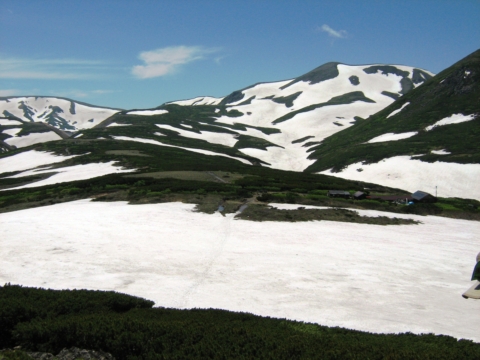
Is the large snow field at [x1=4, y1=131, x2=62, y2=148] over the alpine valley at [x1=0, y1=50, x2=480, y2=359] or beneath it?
over

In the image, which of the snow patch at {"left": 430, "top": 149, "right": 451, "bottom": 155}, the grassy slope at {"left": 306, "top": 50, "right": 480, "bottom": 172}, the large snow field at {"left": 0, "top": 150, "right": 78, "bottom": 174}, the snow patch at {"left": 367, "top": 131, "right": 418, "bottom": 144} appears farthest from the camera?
the snow patch at {"left": 367, "top": 131, "right": 418, "bottom": 144}

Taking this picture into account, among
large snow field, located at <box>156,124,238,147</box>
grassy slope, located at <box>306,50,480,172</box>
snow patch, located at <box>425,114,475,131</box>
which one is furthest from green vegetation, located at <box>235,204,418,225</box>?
large snow field, located at <box>156,124,238,147</box>

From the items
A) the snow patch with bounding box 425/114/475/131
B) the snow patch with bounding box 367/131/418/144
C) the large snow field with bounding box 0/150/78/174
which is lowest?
the large snow field with bounding box 0/150/78/174

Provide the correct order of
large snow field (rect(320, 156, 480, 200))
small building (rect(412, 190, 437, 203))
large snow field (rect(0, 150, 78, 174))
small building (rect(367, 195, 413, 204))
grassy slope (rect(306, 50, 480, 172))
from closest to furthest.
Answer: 1. small building (rect(412, 190, 437, 203))
2. small building (rect(367, 195, 413, 204))
3. large snow field (rect(320, 156, 480, 200))
4. large snow field (rect(0, 150, 78, 174))
5. grassy slope (rect(306, 50, 480, 172))

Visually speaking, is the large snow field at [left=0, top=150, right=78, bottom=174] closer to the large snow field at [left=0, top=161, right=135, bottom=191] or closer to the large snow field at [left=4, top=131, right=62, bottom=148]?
the large snow field at [left=0, top=161, right=135, bottom=191]

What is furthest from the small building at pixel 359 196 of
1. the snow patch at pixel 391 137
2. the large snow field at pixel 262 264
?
the snow patch at pixel 391 137

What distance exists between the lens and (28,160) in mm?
97188

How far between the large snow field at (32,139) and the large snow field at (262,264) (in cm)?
14815

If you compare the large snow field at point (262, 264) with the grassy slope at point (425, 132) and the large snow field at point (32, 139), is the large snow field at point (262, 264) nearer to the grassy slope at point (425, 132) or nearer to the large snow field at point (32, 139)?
the grassy slope at point (425, 132)

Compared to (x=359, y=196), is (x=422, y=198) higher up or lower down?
higher up

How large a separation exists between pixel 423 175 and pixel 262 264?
65830 mm

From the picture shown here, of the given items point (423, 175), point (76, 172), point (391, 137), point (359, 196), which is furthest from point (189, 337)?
point (391, 137)

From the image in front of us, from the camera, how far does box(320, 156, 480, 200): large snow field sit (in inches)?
2854

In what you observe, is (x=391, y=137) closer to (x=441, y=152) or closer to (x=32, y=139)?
(x=441, y=152)
